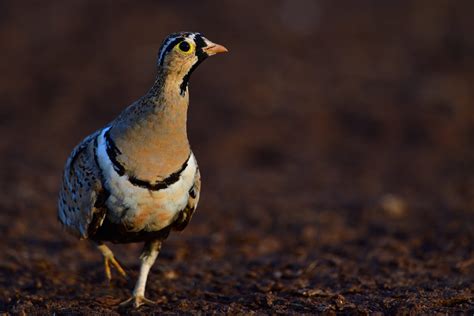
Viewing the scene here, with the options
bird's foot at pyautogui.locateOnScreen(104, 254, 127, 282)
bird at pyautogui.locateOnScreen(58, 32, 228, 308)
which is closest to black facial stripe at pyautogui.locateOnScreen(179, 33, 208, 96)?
bird at pyautogui.locateOnScreen(58, 32, 228, 308)

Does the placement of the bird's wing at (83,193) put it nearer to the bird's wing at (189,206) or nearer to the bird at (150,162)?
the bird at (150,162)

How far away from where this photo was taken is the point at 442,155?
1112cm

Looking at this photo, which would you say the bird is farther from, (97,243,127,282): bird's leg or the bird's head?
(97,243,127,282): bird's leg

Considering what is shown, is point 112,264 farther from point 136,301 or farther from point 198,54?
point 198,54

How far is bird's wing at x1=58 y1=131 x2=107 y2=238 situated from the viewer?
5277 mm

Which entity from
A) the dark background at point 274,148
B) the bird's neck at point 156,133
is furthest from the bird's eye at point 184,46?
the dark background at point 274,148

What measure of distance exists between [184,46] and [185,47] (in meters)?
0.01

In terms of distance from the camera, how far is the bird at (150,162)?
514cm

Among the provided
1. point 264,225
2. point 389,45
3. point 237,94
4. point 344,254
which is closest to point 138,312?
point 344,254

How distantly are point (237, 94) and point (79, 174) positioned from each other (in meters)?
7.28

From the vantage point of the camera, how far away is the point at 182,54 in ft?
17.1

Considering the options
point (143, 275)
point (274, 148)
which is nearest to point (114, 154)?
point (143, 275)

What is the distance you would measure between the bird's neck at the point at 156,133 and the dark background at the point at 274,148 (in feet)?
3.73

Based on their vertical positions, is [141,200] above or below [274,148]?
below
